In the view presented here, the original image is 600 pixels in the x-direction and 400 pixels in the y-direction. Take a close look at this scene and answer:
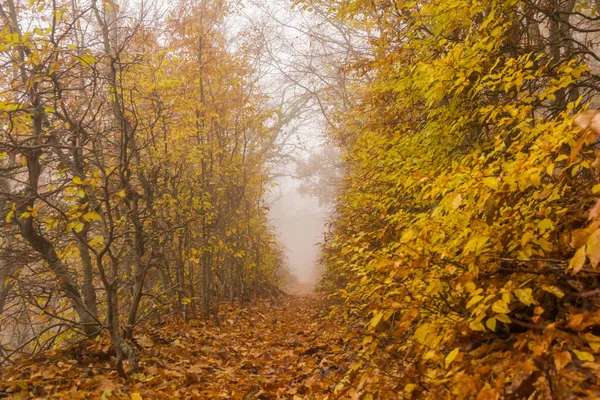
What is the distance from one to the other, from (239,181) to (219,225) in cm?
181

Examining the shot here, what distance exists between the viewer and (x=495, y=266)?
9.11 ft

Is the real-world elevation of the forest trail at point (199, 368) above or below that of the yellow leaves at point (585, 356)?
above

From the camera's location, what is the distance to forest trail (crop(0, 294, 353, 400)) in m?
3.60

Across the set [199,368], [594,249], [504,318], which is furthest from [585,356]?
[199,368]

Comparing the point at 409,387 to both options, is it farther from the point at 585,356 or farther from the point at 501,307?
the point at 585,356

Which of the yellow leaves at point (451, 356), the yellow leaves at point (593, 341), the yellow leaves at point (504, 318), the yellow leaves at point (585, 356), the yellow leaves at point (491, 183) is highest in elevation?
the yellow leaves at point (491, 183)

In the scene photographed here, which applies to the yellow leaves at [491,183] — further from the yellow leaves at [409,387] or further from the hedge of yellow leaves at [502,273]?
the yellow leaves at [409,387]

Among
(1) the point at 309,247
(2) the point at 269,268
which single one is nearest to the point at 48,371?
(2) the point at 269,268

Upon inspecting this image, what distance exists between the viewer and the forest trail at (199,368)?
3.60 metres

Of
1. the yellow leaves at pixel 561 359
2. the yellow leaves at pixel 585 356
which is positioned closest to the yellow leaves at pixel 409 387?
the yellow leaves at pixel 561 359

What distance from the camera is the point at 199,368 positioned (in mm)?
4531

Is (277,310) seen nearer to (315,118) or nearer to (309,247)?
(315,118)

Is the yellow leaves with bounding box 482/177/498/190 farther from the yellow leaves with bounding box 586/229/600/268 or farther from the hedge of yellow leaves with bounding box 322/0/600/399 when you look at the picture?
the yellow leaves with bounding box 586/229/600/268

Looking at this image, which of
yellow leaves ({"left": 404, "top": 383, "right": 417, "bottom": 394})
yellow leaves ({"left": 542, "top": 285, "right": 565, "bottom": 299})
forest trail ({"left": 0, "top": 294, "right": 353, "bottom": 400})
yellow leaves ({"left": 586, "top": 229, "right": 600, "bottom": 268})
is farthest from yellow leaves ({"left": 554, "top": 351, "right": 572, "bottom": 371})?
forest trail ({"left": 0, "top": 294, "right": 353, "bottom": 400})
